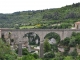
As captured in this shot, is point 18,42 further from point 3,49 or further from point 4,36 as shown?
point 3,49

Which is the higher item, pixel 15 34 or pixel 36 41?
pixel 15 34

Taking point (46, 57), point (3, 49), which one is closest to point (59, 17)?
point (46, 57)

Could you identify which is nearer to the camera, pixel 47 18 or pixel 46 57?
pixel 46 57

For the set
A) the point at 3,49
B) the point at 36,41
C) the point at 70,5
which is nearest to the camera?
the point at 3,49

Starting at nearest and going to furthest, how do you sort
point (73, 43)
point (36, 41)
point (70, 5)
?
point (73, 43) < point (36, 41) < point (70, 5)

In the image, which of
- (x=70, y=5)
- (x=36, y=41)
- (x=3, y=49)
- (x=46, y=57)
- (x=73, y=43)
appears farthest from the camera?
(x=70, y=5)

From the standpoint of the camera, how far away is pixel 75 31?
139ft

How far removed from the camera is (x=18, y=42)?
42.8 m

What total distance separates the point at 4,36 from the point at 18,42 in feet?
6.83

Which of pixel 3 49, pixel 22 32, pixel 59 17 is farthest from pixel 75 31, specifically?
pixel 59 17

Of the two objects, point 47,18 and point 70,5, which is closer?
point 47,18

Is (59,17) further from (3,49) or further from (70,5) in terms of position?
(3,49)

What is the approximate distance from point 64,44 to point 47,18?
23086 millimetres

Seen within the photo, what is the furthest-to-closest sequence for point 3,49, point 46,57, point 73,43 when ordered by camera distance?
1. point 73,43
2. point 46,57
3. point 3,49
